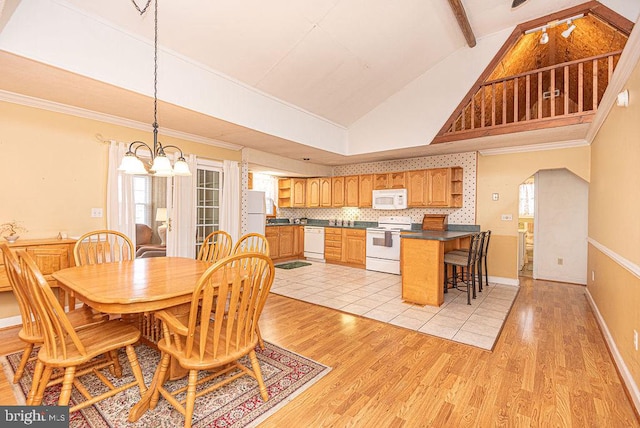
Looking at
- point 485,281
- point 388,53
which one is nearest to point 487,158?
point 485,281

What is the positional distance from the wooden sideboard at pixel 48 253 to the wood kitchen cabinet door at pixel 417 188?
5111 mm

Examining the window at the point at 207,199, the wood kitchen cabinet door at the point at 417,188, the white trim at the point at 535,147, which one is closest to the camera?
the white trim at the point at 535,147

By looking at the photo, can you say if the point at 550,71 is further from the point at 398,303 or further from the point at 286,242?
the point at 286,242

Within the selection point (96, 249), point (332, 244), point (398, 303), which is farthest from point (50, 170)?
point (332, 244)

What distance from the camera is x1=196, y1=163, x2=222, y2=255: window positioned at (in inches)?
186

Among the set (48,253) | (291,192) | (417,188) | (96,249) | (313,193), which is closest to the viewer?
(96,249)

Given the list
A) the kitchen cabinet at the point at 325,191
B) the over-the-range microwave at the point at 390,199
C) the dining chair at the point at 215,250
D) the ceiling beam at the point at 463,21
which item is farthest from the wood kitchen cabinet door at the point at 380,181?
the dining chair at the point at 215,250

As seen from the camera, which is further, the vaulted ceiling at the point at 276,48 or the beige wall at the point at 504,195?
the beige wall at the point at 504,195

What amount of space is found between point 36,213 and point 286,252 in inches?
182

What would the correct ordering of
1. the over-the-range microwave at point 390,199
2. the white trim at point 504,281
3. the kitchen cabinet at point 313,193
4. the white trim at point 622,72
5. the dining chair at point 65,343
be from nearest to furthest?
the dining chair at point 65,343 < the white trim at point 622,72 < the white trim at point 504,281 < the over-the-range microwave at point 390,199 < the kitchen cabinet at point 313,193

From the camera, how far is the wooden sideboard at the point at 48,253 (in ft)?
9.24

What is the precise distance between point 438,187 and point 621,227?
3139 mm

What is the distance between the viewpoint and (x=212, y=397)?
6.29ft

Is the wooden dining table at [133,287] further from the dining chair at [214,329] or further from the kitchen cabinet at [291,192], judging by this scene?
the kitchen cabinet at [291,192]
